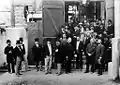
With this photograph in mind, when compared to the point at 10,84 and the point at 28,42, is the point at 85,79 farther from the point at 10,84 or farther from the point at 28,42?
the point at 28,42

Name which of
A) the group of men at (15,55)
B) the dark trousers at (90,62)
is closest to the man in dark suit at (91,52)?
the dark trousers at (90,62)

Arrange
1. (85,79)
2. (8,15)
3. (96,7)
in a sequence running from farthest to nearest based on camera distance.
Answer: (96,7)
(8,15)
(85,79)

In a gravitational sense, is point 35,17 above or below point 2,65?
above

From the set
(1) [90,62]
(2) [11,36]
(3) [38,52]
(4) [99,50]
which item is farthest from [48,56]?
(2) [11,36]

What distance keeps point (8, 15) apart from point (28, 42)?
3.06 m

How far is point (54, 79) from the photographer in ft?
56.0

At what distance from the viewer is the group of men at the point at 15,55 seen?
60.2 ft

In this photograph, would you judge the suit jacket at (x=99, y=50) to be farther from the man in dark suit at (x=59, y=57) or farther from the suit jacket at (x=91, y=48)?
the man in dark suit at (x=59, y=57)

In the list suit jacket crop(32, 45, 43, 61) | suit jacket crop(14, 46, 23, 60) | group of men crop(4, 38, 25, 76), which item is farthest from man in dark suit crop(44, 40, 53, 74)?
suit jacket crop(14, 46, 23, 60)

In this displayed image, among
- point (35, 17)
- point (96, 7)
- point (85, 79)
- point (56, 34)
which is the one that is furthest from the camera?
point (96, 7)

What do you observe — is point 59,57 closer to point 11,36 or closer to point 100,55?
point 100,55

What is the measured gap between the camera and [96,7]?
3647 centimetres

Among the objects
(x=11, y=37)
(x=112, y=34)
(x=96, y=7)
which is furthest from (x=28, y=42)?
(x=96, y=7)

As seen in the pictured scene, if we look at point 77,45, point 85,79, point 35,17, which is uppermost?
point 35,17
